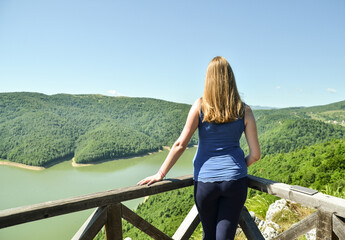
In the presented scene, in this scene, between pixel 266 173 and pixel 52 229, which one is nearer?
pixel 266 173

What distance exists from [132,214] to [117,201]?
18 cm

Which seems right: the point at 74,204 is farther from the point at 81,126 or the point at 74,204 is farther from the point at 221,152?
the point at 81,126

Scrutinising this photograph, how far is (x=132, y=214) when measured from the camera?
155cm

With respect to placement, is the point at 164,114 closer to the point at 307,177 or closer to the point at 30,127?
the point at 30,127

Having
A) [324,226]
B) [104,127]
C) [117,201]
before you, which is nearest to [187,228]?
[117,201]

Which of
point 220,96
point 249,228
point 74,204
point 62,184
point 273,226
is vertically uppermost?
point 220,96

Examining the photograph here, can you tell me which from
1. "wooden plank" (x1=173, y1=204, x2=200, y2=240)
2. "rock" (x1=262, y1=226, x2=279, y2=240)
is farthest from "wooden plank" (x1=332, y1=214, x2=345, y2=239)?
"rock" (x1=262, y1=226, x2=279, y2=240)

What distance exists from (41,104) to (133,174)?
6367cm

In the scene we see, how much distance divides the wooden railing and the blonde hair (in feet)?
1.88

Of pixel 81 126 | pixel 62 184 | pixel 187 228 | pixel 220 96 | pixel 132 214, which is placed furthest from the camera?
pixel 81 126

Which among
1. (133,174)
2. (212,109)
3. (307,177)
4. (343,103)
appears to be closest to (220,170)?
(212,109)

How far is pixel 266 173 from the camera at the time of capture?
18.3 metres

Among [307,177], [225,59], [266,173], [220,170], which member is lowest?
[266,173]

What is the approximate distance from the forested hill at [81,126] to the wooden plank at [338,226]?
186ft
